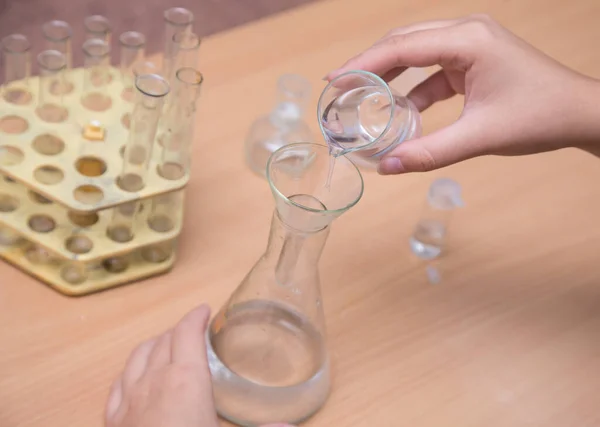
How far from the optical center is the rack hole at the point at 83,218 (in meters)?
0.70

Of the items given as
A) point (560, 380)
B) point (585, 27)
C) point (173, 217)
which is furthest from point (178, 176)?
point (585, 27)

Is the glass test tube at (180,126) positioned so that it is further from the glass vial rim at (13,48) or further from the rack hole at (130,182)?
the glass vial rim at (13,48)

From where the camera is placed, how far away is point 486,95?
632 mm

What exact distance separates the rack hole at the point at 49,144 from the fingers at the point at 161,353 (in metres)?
0.20

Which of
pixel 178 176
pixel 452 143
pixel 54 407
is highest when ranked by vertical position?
pixel 452 143

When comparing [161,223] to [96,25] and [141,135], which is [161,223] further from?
[96,25]

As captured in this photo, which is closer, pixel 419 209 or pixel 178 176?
pixel 178 176

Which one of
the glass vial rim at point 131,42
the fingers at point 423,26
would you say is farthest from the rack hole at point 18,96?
the fingers at point 423,26

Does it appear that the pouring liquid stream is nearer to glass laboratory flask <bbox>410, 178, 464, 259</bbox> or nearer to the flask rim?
the flask rim

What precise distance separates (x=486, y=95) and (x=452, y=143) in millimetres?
74

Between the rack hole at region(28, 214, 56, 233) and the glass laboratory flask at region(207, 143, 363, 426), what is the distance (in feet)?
0.62

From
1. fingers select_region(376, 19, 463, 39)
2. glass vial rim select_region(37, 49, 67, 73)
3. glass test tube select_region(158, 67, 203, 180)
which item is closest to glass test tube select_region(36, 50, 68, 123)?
glass vial rim select_region(37, 49, 67, 73)

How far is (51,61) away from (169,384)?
1.09 feet

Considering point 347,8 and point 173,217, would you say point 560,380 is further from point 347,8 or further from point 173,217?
point 347,8
